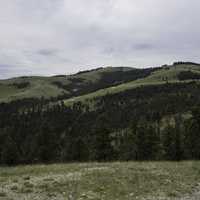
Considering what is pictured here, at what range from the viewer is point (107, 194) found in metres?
15.4

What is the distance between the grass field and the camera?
15258mm

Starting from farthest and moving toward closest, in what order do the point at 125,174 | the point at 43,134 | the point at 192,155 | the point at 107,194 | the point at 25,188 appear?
1. the point at 43,134
2. the point at 192,155
3. the point at 125,174
4. the point at 25,188
5. the point at 107,194

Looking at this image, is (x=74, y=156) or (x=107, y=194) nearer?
(x=107, y=194)

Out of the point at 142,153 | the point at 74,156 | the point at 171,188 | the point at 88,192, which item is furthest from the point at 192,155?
the point at 88,192

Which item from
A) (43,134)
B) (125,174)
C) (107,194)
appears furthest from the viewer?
(43,134)

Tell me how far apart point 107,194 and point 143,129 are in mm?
41580

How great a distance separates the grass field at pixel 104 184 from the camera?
50.1 feet

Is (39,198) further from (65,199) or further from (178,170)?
(178,170)

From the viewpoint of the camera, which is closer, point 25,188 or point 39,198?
point 39,198

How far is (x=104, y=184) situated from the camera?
17234 millimetres

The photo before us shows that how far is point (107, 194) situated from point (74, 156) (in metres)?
43.3

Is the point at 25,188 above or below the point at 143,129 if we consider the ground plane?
below

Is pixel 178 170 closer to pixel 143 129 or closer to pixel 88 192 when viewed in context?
pixel 88 192

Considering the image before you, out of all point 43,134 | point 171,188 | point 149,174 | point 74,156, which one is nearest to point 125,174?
point 149,174
